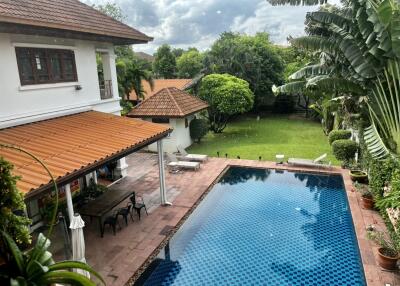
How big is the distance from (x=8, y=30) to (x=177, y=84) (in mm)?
28875

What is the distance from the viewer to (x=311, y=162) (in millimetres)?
19219

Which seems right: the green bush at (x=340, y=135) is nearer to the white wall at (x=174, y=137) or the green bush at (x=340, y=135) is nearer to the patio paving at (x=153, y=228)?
the patio paving at (x=153, y=228)

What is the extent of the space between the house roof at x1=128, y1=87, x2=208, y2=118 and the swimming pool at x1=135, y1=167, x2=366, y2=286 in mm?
7962

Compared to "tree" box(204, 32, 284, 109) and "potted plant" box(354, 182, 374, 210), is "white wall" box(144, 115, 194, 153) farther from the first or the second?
"potted plant" box(354, 182, 374, 210)

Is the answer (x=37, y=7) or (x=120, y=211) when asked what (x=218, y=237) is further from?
(x=37, y=7)

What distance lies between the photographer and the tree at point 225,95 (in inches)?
1081

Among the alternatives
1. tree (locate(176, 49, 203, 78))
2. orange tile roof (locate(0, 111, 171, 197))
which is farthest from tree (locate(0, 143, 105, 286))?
tree (locate(176, 49, 203, 78))

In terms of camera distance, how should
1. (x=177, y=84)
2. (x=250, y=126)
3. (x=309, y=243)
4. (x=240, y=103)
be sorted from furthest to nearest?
(x=177, y=84)
(x=250, y=126)
(x=240, y=103)
(x=309, y=243)

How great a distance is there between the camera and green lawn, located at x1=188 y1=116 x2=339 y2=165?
22922 mm

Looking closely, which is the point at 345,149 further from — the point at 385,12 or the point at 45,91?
the point at 45,91

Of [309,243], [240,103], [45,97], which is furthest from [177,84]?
[309,243]

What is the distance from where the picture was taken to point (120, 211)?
12.4m

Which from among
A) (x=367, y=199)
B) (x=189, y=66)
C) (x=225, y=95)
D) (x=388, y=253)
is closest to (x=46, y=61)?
(x=388, y=253)

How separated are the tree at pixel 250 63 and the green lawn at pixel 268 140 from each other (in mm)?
4338
